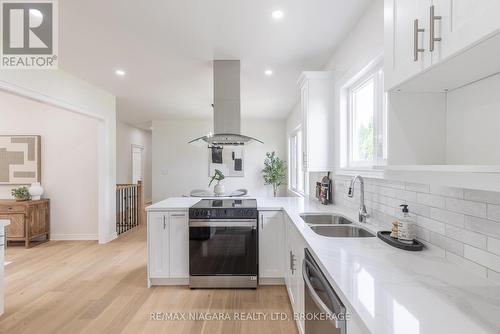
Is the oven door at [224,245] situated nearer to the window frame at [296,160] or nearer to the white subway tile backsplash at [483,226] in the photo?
the white subway tile backsplash at [483,226]

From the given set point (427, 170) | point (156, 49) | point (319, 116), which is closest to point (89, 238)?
point (156, 49)

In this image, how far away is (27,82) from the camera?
110 inches

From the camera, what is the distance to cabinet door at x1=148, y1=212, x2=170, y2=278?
271 centimetres

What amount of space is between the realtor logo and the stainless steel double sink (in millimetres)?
2729

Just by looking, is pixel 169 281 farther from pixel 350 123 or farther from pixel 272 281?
pixel 350 123

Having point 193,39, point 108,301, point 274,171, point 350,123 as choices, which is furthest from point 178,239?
point 274,171

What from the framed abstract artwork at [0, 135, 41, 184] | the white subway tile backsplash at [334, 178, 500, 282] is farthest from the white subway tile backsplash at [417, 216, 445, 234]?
the framed abstract artwork at [0, 135, 41, 184]

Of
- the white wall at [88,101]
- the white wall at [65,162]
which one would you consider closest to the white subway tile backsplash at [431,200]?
the white wall at [88,101]

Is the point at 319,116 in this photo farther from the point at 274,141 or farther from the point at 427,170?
the point at 274,141

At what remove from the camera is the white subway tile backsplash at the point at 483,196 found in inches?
37.7

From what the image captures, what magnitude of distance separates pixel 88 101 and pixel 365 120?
A: 3.89 m

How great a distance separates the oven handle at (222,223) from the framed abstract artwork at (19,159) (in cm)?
358

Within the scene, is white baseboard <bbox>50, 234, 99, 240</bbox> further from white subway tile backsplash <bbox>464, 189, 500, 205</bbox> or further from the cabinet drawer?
white subway tile backsplash <bbox>464, 189, 500, 205</bbox>

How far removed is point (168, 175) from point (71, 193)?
2.46 meters
